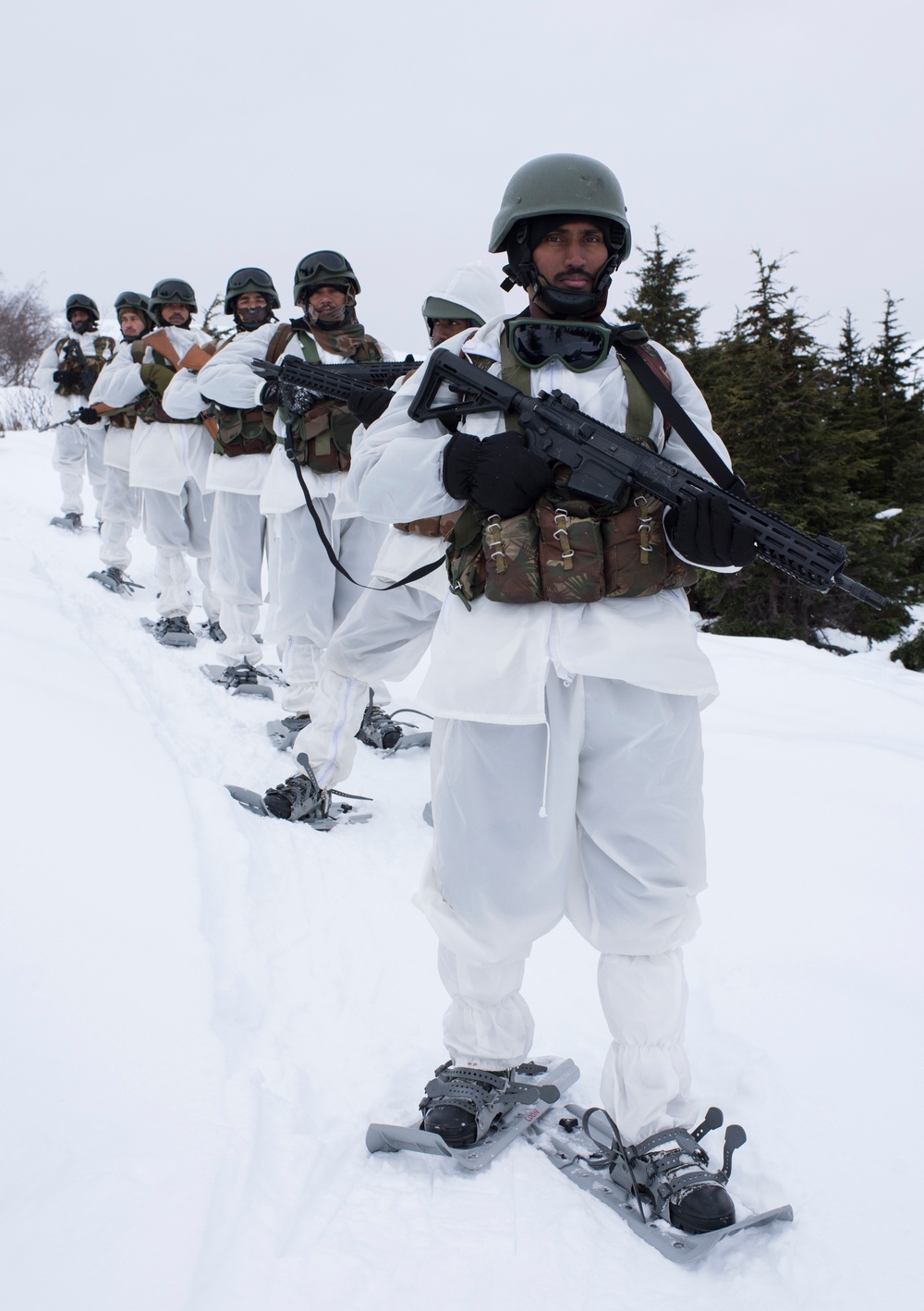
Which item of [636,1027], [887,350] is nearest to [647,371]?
[636,1027]

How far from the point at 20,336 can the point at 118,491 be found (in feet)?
84.9

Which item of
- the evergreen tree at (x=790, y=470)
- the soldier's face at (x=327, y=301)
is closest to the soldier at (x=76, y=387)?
the soldier's face at (x=327, y=301)

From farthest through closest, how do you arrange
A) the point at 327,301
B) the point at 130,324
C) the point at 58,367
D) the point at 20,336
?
the point at 20,336, the point at 58,367, the point at 130,324, the point at 327,301

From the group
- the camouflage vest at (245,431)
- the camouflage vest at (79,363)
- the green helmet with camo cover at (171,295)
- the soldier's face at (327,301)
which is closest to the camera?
the soldier's face at (327,301)

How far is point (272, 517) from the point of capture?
189 inches

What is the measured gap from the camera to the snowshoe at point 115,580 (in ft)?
26.8

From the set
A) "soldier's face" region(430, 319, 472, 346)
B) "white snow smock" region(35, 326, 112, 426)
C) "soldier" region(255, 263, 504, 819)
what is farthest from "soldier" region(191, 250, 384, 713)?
"white snow smock" region(35, 326, 112, 426)

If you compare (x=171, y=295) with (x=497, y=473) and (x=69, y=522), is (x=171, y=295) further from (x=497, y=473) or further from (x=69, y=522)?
(x=497, y=473)

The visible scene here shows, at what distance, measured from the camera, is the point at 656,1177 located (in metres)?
1.82

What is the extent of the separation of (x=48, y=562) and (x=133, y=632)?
2.45 metres

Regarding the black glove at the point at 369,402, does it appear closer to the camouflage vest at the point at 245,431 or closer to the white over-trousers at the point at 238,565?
the camouflage vest at the point at 245,431

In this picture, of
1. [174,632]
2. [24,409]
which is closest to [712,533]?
[174,632]

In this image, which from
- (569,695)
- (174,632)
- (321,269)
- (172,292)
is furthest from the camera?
(174,632)

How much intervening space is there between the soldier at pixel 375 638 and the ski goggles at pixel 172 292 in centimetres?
335
